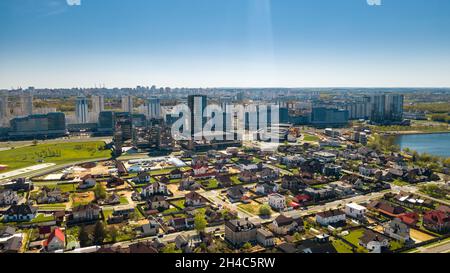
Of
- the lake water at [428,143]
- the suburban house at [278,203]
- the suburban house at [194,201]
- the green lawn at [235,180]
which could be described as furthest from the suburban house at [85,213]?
the lake water at [428,143]

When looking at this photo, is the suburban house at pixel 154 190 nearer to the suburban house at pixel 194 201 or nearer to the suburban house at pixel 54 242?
the suburban house at pixel 194 201

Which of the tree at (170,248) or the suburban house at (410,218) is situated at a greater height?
the suburban house at (410,218)

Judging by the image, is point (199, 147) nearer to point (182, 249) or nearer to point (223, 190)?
point (223, 190)

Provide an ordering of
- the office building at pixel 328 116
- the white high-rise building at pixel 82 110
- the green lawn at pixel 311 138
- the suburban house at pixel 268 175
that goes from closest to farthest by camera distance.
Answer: the suburban house at pixel 268 175, the green lawn at pixel 311 138, the white high-rise building at pixel 82 110, the office building at pixel 328 116

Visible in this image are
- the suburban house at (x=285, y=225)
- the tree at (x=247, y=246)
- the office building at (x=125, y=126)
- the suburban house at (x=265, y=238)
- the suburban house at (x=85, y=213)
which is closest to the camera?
the tree at (x=247, y=246)

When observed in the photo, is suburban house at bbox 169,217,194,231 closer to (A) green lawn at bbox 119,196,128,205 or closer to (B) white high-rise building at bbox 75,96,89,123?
(A) green lawn at bbox 119,196,128,205
